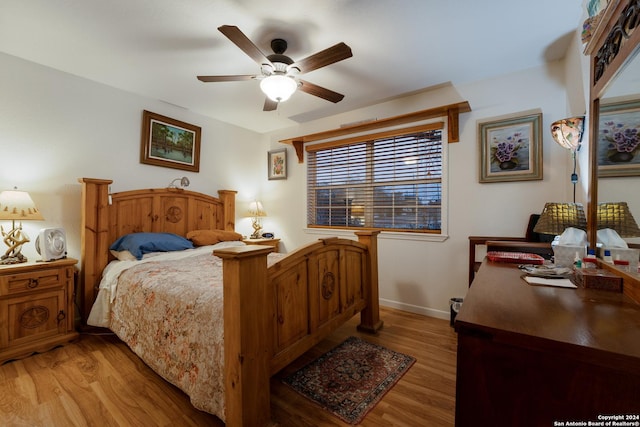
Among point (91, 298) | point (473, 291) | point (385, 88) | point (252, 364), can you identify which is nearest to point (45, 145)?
point (91, 298)

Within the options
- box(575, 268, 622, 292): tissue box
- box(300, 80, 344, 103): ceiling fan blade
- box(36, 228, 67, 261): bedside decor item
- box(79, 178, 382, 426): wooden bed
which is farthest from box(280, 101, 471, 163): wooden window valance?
box(36, 228, 67, 261): bedside decor item

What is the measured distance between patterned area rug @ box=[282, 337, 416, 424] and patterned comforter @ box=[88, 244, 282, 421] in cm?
62

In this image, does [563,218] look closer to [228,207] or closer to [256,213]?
[256,213]

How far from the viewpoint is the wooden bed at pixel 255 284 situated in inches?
50.2

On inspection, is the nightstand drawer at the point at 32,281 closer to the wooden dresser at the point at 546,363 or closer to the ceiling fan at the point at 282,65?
the ceiling fan at the point at 282,65

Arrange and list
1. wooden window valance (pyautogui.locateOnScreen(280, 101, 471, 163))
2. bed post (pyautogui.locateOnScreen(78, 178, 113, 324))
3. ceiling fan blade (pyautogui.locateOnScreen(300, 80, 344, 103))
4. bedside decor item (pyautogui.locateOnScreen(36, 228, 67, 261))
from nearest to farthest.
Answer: ceiling fan blade (pyautogui.locateOnScreen(300, 80, 344, 103)) → bedside decor item (pyautogui.locateOnScreen(36, 228, 67, 261)) → bed post (pyautogui.locateOnScreen(78, 178, 113, 324)) → wooden window valance (pyautogui.locateOnScreen(280, 101, 471, 163))

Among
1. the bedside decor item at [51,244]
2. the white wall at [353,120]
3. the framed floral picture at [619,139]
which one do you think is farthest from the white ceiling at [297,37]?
the bedside decor item at [51,244]

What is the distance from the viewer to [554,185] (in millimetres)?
2381

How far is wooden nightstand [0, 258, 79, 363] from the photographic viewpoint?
2.04 m

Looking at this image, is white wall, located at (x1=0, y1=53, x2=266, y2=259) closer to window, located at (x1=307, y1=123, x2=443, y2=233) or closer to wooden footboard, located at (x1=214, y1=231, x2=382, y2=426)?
window, located at (x1=307, y1=123, x2=443, y2=233)

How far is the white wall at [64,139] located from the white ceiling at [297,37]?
19 cm

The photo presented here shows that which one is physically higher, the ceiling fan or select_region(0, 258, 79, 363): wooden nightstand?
the ceiling fan

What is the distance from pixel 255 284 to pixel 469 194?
96.2 inches

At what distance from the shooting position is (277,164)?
4352 millimetres
